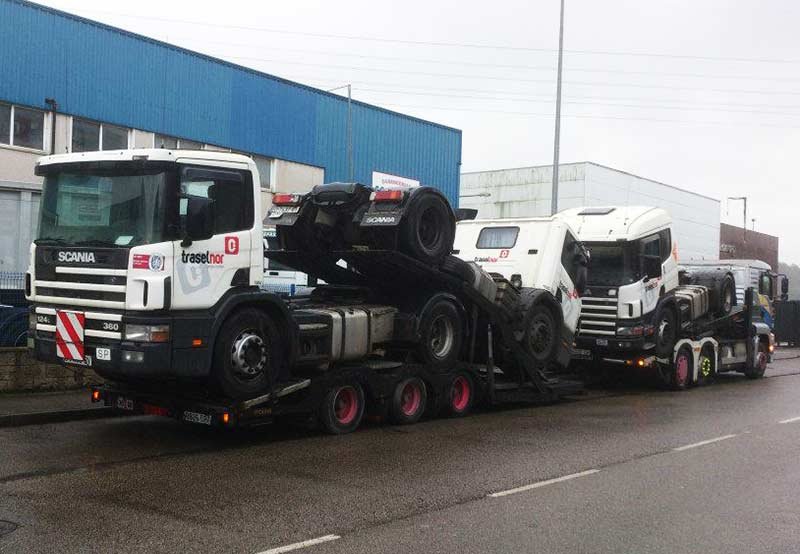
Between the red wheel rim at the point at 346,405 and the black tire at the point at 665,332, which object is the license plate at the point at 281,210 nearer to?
the red wheel rim at the point at 346,405

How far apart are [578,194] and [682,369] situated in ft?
96.2

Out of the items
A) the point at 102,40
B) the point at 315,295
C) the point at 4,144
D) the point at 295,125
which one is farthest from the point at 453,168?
the point at 315,295

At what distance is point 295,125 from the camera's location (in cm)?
2694

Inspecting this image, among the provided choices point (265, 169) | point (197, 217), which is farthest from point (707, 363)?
point (265, 169)

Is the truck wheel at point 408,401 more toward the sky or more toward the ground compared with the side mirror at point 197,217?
more toward the ground

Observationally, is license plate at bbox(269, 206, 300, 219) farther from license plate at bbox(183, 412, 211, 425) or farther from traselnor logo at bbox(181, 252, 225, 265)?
license plate at bbox(183, 412, 211, 425)

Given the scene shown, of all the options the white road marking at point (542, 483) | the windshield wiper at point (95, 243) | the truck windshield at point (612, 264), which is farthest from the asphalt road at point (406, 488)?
the truck windshield at point (612, 264)

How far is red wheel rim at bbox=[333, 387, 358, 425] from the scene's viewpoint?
34.1 feet

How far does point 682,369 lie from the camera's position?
56.4 ft

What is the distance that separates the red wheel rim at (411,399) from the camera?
1119cm

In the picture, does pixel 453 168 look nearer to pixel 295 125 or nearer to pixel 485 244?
pixel 295 125

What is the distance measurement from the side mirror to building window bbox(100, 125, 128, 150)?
14.4 m

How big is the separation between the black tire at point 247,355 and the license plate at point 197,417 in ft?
1.05

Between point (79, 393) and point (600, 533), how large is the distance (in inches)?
348
